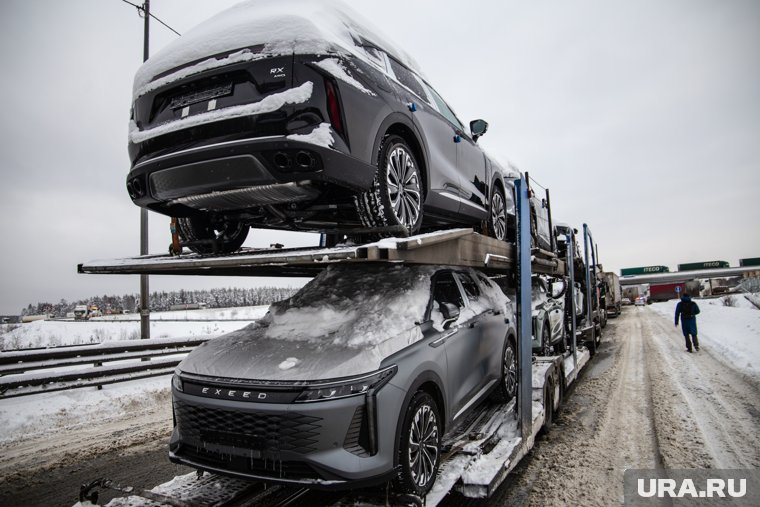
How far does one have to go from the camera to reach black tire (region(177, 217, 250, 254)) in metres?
3.79

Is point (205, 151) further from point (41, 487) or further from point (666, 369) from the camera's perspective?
point (666, 369)

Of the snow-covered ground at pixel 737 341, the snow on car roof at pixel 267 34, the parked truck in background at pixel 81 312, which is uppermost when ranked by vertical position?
the snow on car roof at pixel 267 34

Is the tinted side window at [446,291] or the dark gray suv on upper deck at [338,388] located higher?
the tinted side window at [446,291]

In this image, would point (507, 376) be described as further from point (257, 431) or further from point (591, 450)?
point (257, 431)

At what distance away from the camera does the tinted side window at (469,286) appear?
421cm

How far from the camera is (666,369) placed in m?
8.86

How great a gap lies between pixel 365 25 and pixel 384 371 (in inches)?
112

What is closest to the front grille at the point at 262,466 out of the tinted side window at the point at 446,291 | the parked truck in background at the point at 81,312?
the tinted side window at the point at 446,291

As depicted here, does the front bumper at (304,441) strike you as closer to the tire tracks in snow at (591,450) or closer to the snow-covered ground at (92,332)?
the tire tracks in snow at (591,450)

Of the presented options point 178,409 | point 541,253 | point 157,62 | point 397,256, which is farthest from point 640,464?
point 157,62

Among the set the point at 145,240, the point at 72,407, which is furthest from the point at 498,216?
the point at 145,240

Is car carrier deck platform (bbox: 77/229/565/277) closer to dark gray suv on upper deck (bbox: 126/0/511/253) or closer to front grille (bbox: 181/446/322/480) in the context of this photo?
dark gray suv on upper deck (bbox: 126/0/511/253)

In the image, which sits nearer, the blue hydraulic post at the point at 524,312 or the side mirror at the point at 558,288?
the blue hydraulic post at the point at 524,312

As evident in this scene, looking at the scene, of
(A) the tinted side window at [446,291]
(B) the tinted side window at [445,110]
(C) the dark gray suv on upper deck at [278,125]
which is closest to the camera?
(C) the dark gray suv on upper deck at [278,125]
